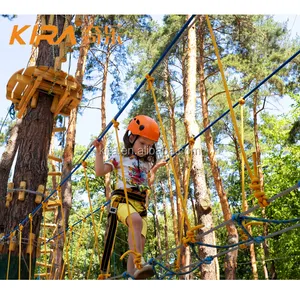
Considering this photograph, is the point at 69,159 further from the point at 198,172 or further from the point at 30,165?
the point at 30,165

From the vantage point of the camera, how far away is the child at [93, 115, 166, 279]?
5.67 ft

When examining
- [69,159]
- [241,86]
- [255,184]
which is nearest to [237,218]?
[255,184]

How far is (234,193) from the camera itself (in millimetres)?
12891

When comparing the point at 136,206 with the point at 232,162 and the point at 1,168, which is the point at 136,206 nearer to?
the point at 1,168

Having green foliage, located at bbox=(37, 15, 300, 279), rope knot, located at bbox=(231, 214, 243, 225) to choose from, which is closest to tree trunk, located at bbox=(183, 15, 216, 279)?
green foliage, located at bbox=(37, 15, 300, 279)

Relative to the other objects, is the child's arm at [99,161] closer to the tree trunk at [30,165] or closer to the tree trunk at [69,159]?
the tree trunk at [30,165]

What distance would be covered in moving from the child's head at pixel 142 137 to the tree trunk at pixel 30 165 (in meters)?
0.82

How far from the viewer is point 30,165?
2.57 meters

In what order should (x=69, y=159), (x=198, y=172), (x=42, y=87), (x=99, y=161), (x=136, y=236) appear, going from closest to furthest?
(x=136, y=236) < (x=99, y=161) < (x=42, y=87) < (x=198, y=172) < (x=69, y=159)

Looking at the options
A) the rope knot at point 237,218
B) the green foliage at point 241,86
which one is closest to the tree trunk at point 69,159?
the green foliage at point 241,86

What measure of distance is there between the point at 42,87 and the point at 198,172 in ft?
8.03

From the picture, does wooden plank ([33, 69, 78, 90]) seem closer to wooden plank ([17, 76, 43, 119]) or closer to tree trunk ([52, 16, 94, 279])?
wooden plank ([17, 76, 43, 119])

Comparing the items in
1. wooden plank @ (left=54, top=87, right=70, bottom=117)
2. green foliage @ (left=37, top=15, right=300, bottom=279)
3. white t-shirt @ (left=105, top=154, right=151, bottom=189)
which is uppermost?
green foliage @ (left=37, top=15, right=300, bottom=279)
